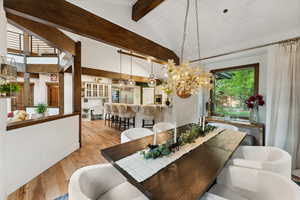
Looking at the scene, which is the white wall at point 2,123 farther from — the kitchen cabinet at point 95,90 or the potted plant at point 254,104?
the kitchen cabinet at point 95,90

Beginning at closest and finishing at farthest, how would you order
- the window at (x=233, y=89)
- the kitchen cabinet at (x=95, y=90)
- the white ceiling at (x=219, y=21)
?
the white ceiling at (x=219, y=21)
the window at (x=233, y=89)
the kitchen cabinet at (x=95, y=90)

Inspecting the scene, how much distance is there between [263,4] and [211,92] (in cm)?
210

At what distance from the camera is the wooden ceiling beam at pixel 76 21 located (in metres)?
1.51

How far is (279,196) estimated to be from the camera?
89 cm

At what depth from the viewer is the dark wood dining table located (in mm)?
770

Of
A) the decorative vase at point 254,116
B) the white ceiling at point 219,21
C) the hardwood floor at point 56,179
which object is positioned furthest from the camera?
the decorative vase at point 254,116

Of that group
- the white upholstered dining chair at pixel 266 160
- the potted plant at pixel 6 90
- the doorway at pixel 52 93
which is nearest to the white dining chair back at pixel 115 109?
the potted plant at pixel 6 90

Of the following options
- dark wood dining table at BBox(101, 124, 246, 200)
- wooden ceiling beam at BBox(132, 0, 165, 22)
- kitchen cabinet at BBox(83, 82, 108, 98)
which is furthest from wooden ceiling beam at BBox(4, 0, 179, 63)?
kitchen cabinet at BBox(83, 82, 108, 98)

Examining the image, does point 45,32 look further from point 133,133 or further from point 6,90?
point 133,133

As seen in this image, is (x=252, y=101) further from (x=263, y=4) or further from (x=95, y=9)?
(x=95, y=9)

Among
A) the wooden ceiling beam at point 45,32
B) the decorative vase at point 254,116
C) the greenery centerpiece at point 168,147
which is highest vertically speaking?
the wooden ceiling beam at point 45,32

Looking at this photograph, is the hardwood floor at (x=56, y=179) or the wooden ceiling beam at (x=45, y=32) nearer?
the hardwood floor at (x=56, y=179)

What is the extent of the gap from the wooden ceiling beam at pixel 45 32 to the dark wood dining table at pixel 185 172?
2270 mm

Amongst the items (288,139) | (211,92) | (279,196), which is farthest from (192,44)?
(279,196)
